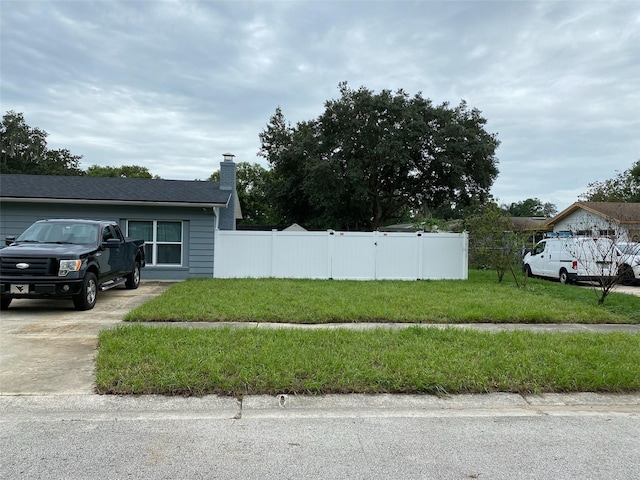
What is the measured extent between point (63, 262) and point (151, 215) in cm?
655

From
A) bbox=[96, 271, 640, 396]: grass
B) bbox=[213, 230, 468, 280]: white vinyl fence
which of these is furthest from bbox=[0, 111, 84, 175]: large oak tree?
bbox=[96, 271, 640, 396]: grass

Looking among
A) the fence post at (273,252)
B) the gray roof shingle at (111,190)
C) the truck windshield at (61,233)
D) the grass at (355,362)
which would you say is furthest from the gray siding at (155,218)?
the grass at (355,362)

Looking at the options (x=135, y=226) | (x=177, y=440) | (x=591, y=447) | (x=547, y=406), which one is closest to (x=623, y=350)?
(x=547, y=406)

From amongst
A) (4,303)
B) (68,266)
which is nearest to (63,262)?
(68,266)

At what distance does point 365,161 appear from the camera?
1109 inches

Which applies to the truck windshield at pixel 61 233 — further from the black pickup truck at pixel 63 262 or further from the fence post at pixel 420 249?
the fence post at pixel 420 249

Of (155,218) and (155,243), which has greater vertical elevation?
(155,218)

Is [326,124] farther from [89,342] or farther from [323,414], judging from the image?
[323,414]

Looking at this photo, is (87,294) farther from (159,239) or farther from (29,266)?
(159,239)

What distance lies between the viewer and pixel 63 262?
27.9ft

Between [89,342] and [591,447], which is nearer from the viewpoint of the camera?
[591,447]

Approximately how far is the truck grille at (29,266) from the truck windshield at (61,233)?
1.29 m

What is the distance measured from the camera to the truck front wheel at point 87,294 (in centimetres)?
885

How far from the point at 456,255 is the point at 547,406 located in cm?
1089
